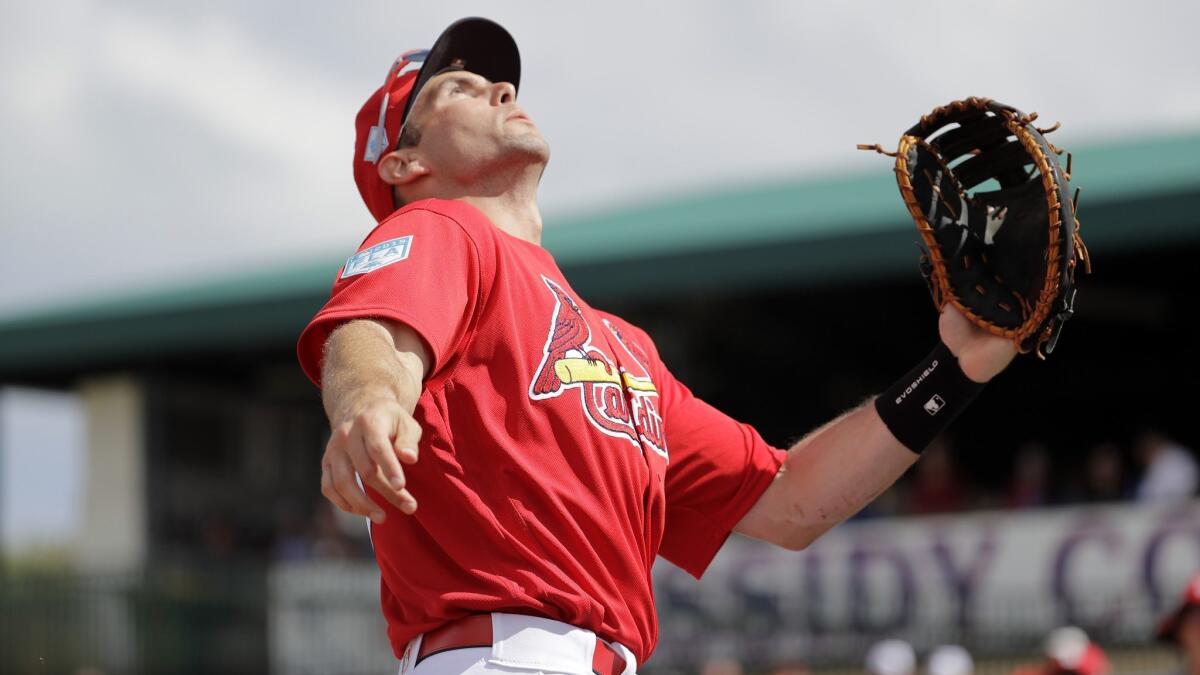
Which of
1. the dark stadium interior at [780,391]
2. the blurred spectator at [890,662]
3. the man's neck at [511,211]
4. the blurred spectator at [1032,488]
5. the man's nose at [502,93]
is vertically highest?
the man's nose at [502,93]

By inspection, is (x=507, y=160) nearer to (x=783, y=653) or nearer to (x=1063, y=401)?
(x=783, y=653)

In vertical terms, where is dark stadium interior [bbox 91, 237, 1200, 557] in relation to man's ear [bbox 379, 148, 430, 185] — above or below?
below

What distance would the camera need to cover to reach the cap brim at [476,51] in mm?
3789

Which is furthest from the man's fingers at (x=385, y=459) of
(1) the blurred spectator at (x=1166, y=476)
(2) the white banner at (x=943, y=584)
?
(1) the blurred spectator at (x=1166, y=476)

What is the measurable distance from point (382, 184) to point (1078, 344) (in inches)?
690

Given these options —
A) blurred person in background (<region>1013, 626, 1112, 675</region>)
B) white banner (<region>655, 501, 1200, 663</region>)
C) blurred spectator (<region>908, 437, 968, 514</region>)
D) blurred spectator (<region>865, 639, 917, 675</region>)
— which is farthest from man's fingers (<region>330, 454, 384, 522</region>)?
blurred spectator (<region>908, 437, 968, 514</region>)

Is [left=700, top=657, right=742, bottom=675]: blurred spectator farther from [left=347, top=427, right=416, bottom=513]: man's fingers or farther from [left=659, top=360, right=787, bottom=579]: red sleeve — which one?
[left=347, top=427, right=416, bottom=513]: man's fingers

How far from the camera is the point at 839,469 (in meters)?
3.65

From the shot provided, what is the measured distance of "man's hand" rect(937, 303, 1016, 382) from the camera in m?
3.47

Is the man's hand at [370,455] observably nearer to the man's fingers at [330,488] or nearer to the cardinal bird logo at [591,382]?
the man's fingers at [330,488]

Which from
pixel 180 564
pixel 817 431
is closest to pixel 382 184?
pixel 817 431

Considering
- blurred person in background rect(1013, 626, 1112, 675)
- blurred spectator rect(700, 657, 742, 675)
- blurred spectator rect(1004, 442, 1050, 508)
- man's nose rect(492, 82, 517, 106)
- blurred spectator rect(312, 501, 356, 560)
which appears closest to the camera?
man's nose rect(492, 82, 517, 106)

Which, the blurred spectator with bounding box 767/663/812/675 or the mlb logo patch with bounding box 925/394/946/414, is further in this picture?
the blurred spectator with bounding box 767/663/812/675

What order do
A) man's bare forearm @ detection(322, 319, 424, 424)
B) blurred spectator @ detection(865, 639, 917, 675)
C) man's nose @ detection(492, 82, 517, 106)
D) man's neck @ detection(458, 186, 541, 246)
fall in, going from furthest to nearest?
blurred spectator @ detection(865, 639, 917, 675) < man's nose @ detection(492, 82, 517, 106) < man's neck @ detection(458, 186, 541, 246) < man's bare forearm @ detection(322, 319, 424, 424)
